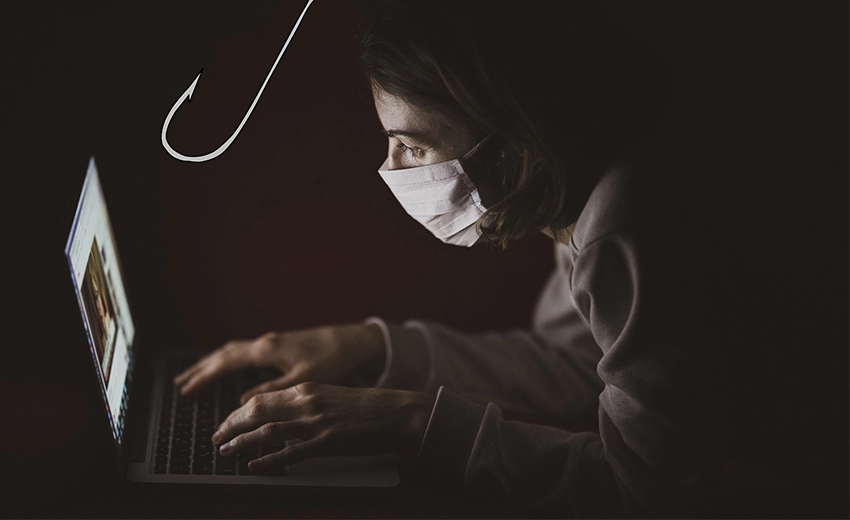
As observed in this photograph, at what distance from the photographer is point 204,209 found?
43.9 inches

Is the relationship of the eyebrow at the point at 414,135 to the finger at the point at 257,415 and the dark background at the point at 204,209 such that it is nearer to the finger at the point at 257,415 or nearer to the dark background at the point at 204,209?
the dark background at the point at 204,209

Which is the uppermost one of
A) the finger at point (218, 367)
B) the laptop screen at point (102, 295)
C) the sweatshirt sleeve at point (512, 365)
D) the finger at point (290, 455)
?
the laptop screen at point (102, 295)

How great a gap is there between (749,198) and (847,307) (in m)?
0.23

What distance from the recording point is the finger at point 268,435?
796 millimetres

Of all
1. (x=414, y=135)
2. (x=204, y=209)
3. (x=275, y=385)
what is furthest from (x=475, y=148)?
(x=204, y=209)

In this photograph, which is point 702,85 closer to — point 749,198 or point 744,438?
point 749,198

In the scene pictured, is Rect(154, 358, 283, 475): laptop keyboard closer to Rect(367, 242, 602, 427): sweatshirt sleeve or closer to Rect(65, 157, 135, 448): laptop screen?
Rect(65, 157, 135, 448): laptop screen

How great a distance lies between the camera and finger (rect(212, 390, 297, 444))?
2.67 ft

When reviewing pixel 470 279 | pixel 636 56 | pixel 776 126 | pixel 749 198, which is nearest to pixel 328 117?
pixel 470 279

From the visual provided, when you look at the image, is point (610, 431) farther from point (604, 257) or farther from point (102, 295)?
point (102, 295)

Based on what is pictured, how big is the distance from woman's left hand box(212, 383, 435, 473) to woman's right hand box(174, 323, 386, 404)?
0.16 metres

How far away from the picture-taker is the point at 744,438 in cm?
76

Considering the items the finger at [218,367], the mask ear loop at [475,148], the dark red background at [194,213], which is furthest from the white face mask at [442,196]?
the finger at [218,367]

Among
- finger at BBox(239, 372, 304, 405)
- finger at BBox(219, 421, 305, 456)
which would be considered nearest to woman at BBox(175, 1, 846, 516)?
finger at BBox(219, 421, 305, 456)
